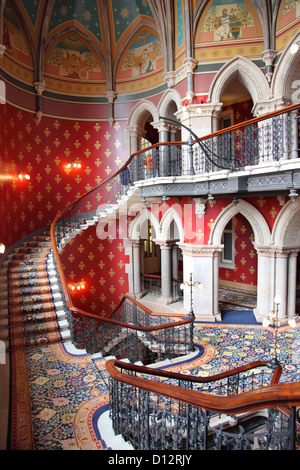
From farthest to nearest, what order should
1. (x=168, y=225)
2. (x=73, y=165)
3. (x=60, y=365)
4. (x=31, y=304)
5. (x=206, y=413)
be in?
1. (x=73, y=165)
2. (x=168, y=225)
3. (x=31, y=304)
4. (x=60, y=365)
5. (x=206, y=413)

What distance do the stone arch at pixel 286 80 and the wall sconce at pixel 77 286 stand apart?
9182 millimetres

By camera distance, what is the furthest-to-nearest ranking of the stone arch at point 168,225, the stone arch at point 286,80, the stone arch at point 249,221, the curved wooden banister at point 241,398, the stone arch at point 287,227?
1. the stone arch at point 168,225
2. the stone arch at point 249,221
3. the stone arch at point 286,80
4. the stone arch at point 287,227
5. the curved wooden banister at point 241,398

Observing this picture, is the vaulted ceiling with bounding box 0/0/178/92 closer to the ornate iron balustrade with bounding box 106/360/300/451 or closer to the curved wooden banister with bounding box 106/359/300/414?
the ornate iron balustrade with bounding box 106/360/300/451

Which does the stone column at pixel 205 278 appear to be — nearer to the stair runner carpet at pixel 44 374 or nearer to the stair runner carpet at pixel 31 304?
the stair runner carpet at pixel 44 374

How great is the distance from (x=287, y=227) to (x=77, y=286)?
25.7 feet

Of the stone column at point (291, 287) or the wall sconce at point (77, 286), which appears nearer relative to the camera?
the stone column at point (291, 287)

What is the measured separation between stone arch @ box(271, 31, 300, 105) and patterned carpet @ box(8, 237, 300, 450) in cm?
638

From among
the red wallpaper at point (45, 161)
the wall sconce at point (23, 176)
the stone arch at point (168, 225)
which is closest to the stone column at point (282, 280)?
the stone arch at point (168, 225)

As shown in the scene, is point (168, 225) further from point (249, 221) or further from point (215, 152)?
point (215, 152)

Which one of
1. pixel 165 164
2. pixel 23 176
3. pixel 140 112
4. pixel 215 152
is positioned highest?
pixel 140 112

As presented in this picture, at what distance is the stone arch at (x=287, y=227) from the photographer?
841 centimetres

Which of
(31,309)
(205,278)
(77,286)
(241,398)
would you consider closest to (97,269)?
(77,286)

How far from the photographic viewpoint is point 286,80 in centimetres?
880

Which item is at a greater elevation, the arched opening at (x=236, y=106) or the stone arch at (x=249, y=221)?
the arched opening at (x=236, y=106)
